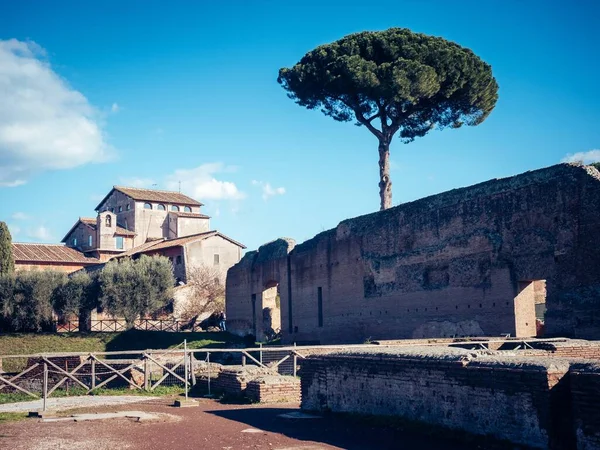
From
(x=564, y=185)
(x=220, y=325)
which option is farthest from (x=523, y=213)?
(x=220, y=325)

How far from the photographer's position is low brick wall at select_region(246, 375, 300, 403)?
34.1 ft

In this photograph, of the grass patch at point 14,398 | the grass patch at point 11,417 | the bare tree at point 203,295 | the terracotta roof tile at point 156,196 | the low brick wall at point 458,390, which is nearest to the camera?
the low brick wall at point 458,390

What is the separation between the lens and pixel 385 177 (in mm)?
24656

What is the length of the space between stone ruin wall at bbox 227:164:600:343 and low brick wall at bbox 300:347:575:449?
7300 millimetres

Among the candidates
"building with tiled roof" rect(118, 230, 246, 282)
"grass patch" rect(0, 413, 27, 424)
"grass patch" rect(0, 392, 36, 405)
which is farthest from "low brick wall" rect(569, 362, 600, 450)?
"building with tiled roof" rect(118, 230, 246, 282)

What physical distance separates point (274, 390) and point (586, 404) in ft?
19.9

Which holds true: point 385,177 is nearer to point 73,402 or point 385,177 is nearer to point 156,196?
point 73,402

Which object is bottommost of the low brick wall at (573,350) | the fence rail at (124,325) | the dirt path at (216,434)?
the dirt path at (216,434)

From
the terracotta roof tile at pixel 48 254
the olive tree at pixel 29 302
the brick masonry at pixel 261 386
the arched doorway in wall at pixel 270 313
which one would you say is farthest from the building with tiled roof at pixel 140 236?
the brick masonry at pixel 261 386

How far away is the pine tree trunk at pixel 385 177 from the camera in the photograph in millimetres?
24344

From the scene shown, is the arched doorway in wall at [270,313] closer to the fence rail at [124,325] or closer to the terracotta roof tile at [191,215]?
the fence rail at [124,325]

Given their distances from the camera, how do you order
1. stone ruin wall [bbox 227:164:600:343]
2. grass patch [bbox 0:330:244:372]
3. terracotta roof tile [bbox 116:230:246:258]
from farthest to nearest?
1. terracotta roof tile [bbox 116:230:246:258]
2. grass patch [bbox 0:330:244:372]
3. stone ruin wall [bbox 227:164:600:343]

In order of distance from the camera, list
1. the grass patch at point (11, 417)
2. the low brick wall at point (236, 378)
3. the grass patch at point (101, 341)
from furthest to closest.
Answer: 1. the grass patch at point (101, 341)
2. the low brick wall at point (236, 378)
3. the grass patch at point (11, 417)

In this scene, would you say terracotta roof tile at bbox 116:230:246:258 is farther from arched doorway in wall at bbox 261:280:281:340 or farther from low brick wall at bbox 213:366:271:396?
low brick wall at bbox 213:366:271:396
